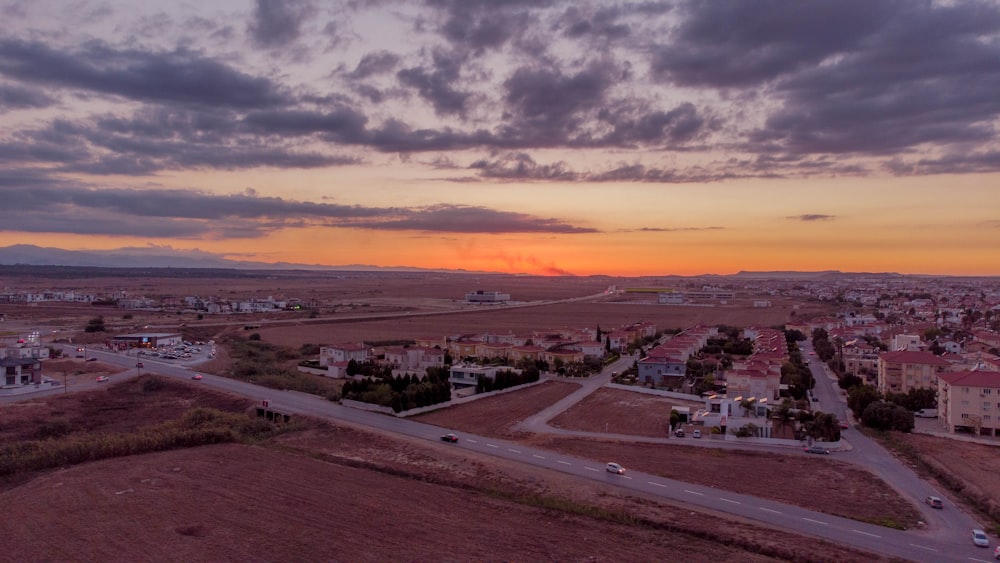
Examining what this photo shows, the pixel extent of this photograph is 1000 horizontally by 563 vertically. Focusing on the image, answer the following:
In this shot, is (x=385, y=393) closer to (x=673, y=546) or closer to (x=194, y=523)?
(x=194, y=523)

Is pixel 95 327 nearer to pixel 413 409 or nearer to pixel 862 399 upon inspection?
pixel 413 409

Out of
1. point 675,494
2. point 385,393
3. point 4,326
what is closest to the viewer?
point 675,494

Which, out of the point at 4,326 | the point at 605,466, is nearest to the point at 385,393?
the point at 605,466

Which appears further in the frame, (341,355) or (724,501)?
(341,355)

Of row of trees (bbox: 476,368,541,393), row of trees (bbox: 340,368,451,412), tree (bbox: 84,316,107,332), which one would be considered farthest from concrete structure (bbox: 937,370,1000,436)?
tree (bbox: 84,316,107,332)

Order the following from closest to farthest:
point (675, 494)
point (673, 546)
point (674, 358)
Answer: point (673, 546) → point (675, 494) → point (674, 358)

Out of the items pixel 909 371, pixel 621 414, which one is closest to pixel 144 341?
pixel 621 414

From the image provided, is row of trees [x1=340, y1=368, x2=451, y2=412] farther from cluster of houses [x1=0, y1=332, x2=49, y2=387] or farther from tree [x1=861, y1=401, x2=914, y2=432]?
tree [x1=861, y1=401, x2=914, y2=432]

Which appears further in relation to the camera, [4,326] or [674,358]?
[4,326]
